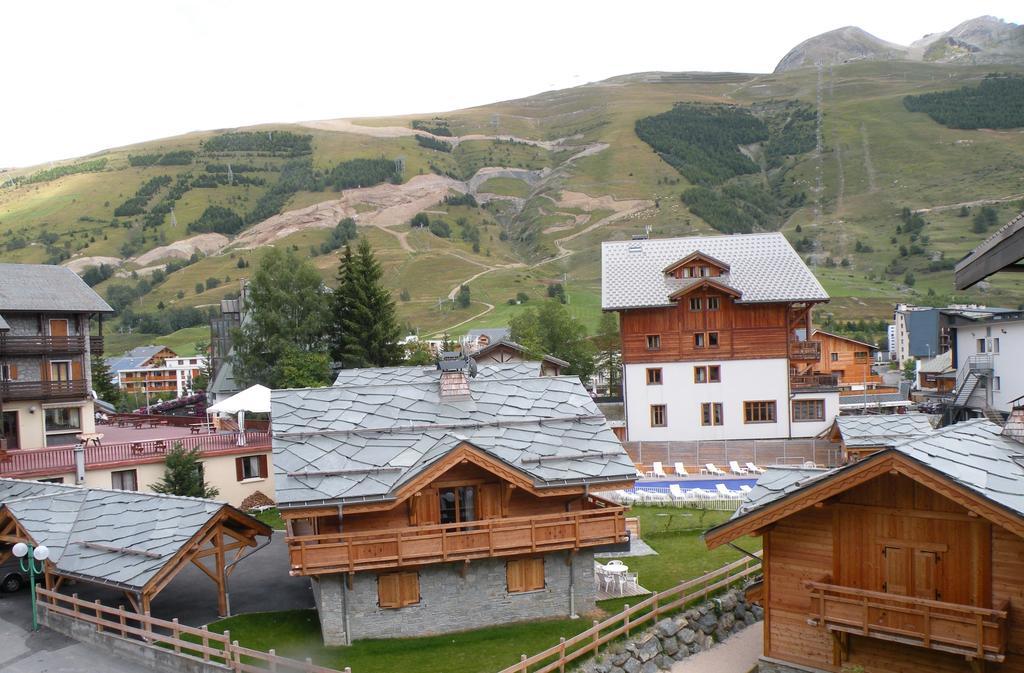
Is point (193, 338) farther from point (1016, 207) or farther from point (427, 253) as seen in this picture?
point (1016, 207)

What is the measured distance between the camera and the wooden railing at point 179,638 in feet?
55.2

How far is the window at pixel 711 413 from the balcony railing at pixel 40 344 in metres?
32.7

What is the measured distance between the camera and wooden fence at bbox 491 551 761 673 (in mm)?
17703

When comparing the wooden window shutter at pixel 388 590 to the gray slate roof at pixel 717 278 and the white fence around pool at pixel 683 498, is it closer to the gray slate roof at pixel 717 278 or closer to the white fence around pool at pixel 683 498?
the white fence around pool at pixel 683 498

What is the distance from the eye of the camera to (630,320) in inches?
1806

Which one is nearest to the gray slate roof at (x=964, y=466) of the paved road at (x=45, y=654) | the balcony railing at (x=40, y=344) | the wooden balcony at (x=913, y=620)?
the wooden balcony at (x=913, y=620)

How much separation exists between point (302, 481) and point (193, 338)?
133977 mm

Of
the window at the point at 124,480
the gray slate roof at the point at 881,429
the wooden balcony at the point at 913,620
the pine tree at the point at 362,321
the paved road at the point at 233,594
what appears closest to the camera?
the wooden balcony at the point at 913,620

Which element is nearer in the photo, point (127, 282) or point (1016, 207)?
point (1016, 207)

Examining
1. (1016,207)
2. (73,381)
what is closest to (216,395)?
(73,381)

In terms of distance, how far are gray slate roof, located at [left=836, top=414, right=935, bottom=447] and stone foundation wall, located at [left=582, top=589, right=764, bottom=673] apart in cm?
1561

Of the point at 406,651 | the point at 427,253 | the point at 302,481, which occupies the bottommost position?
the point at 406,651

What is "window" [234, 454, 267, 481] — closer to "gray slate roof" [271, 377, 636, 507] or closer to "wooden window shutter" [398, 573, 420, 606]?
"gray slate roof" [271, 377, 636, 507]

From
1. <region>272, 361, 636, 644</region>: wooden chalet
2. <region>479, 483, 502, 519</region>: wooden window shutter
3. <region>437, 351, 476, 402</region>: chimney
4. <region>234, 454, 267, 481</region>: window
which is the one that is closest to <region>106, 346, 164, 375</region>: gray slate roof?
<region>234, 454, 267, 481</region>: window
